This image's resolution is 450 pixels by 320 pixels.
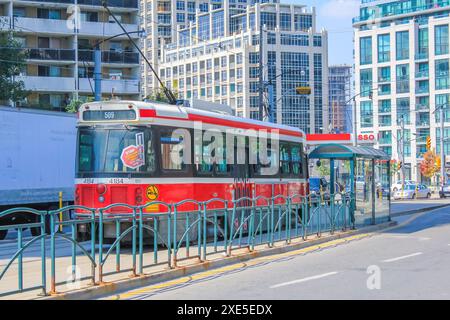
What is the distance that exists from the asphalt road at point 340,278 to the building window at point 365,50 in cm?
8464

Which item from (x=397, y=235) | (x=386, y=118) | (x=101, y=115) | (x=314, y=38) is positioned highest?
(x=314, y=38)

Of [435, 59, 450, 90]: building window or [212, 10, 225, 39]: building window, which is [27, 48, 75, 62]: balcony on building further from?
[212, 10, 225, 39]: building window

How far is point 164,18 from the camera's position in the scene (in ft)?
490

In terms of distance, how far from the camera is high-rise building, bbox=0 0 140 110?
5797cm

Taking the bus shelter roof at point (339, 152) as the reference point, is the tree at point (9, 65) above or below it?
above

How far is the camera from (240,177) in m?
20.0

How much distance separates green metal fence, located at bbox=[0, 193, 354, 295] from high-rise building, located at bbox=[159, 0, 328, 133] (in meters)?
107

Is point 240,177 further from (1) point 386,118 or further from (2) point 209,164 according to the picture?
(1) point 386,118

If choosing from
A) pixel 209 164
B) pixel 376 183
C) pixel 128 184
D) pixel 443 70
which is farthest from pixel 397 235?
pixel 443 70

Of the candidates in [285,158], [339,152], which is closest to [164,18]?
[285,158]

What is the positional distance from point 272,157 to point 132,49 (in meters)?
42.9

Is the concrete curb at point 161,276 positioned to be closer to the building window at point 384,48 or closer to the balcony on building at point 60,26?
the balcony on building at point 60,26

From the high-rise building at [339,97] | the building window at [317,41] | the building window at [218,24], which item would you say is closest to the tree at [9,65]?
the building window at [317,41]

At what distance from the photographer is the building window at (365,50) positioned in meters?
99.6
